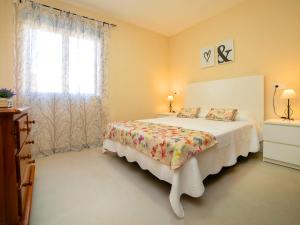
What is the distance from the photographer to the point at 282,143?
2340mm

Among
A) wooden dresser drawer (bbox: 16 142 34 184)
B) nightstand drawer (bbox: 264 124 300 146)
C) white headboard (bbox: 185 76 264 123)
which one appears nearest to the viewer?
wooden dresser drawer (bbox: 16 142 34 184)

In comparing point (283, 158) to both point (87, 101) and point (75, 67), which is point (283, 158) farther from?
point (75, 67)

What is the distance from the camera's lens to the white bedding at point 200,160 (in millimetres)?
1451

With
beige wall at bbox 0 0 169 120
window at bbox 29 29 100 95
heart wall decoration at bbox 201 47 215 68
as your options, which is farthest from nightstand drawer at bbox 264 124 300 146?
window at bbox 29 29 100 95

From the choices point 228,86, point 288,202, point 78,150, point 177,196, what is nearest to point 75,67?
point 78,150

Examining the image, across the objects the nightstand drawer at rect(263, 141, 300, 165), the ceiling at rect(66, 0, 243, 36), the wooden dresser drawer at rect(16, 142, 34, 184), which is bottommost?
the nightstand drawer at rect(263, 141, 300, 165)

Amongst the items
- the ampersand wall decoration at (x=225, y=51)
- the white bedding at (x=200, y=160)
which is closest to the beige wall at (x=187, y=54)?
the ampersand wall decoration at (x=225, y=51)

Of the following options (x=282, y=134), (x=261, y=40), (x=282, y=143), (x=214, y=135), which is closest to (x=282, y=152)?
(x=282, y=143)

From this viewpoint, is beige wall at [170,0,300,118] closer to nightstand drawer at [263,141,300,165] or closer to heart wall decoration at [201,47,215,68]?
heart wall decoration at [201,47,215,68]

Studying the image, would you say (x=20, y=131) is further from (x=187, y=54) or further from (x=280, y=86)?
(x=187, y=54)

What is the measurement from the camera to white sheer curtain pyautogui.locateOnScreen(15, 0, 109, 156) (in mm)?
2643

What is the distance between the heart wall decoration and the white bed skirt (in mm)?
1798

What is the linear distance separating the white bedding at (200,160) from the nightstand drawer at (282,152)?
178 mm

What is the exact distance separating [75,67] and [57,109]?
85 centimetres
